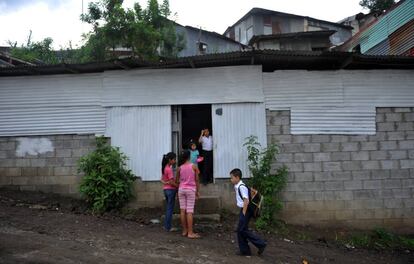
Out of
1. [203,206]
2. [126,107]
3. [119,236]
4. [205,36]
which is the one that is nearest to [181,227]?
[203,206]

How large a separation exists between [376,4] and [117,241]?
27391 mm

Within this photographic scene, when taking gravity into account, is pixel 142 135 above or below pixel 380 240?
above

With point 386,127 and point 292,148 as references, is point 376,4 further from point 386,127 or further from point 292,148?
point 292,148

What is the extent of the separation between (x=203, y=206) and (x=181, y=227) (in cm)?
76

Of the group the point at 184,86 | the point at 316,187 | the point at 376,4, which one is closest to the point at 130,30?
the point at 184,86

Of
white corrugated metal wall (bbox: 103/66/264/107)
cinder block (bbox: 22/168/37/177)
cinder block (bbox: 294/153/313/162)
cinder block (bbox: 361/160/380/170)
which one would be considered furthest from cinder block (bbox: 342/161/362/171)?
cinder block (bbox: 22/168/37/177)

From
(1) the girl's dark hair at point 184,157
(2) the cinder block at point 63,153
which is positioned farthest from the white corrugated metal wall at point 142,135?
(1) the girl's dark hair at point 184,157

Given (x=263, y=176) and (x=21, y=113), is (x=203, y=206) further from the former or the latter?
(x=21, y=113)

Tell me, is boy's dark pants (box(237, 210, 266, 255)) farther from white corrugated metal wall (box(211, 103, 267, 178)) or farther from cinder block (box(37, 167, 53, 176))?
cinder block (box(37, 167, 53, 176))

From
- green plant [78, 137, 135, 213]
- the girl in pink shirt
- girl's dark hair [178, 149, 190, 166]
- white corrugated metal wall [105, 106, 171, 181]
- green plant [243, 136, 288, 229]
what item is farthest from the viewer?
white corrugated metal wall [105, 106, 171, 181]

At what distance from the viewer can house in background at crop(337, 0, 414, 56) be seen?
1152cm

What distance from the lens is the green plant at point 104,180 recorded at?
29.5ft

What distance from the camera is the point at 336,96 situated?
947 cm

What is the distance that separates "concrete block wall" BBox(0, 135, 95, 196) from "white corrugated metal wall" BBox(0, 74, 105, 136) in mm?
222
